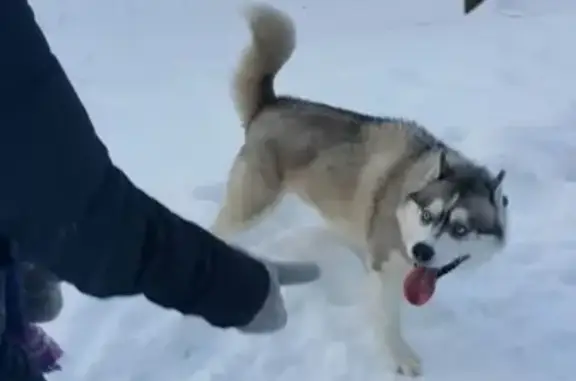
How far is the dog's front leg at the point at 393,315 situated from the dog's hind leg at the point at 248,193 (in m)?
0.45

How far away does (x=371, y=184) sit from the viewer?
9.16ft

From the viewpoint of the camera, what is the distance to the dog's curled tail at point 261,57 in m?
2.82

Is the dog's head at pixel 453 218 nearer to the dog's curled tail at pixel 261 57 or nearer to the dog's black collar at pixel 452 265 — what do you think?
the dog's black collar at pixel 452 265

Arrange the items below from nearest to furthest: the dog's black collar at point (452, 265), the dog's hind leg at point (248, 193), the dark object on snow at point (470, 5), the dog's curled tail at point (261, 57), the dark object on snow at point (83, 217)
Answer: the dark object on snow at point (83, 217) → the dog's black collar at point (452, 265) → the dog's curled tail at point (261, 57) → the dog's hind leg at point (248, 193) → the dark object on snow at point (470, 5)

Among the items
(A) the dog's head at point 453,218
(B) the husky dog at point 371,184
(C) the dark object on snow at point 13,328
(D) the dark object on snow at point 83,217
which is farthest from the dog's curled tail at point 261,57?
(C) the dark object on snow at point 13,328

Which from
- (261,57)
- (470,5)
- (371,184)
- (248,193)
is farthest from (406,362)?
(470,5)

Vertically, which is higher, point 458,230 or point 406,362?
point 458,230

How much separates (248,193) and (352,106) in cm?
117

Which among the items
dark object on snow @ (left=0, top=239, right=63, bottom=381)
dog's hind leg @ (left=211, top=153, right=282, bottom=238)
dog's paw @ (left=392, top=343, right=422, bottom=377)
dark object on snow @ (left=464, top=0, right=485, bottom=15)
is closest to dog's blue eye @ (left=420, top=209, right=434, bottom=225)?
dog's paw @ (left=392, top=343, right=422, bottom=377)

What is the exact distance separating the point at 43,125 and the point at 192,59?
3.71 meters

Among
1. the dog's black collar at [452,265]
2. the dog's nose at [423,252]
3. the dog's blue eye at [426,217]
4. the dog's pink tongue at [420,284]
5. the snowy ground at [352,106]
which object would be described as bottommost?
the snowy ground at [352,106]

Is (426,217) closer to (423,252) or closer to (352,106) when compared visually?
(423,252)

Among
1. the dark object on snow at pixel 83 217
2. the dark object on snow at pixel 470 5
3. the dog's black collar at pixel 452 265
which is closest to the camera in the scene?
the dark object on snow at pixel 83 217

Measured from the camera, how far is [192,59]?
4781 millimetres
